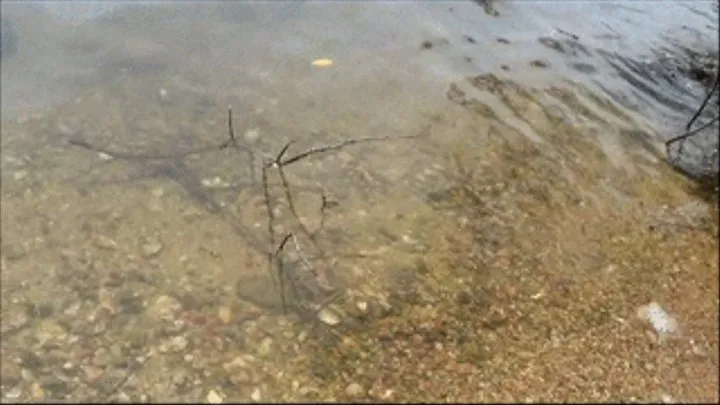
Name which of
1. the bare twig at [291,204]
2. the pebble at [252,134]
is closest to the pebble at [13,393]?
the bare twig at [291,204]

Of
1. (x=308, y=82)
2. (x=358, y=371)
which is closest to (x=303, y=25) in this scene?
(x=308, y=82)

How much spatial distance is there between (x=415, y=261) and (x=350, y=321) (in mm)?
621

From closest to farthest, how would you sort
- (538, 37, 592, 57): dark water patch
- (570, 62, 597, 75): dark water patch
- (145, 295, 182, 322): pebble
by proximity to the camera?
(145, 295, 182, 322): pebble
(570, 62, 597, 75): dark water patch
(538, 37, 592, 57): dark water patch

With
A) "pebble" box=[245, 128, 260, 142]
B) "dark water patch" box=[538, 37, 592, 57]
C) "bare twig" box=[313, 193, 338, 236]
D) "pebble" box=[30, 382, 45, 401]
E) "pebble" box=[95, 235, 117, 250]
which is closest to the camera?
"pebble" box=[30, 382, 45, 401]

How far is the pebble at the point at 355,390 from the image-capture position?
12.0ft

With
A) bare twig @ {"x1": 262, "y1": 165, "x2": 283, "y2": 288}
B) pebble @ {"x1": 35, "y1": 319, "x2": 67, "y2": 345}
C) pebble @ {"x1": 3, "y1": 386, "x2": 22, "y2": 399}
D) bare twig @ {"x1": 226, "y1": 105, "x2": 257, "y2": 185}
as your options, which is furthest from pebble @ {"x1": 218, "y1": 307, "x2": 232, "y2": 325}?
bare twig @ {"x1": 226, "y1": 105, "x2": 257, "y2": 185}

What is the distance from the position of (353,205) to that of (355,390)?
1523 millimetres

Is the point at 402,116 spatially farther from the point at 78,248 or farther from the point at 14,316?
the point at 14,316

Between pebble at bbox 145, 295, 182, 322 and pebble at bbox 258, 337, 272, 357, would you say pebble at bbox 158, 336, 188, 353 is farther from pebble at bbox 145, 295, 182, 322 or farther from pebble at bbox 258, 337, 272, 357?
pebble at bbox 258, 337, 272, 357

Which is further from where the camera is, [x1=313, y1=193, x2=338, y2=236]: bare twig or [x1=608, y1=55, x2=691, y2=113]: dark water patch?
[x1=608, y1=55, x2=691, y2=113]: dark water patch

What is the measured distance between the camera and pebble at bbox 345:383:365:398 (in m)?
3.65

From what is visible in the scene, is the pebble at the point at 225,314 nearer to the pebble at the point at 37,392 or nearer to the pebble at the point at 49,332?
the pebble at the point at 49,332

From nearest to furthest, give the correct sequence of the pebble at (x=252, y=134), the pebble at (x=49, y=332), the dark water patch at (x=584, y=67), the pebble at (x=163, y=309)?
the pebble at (x=49, y=332)
the pebble at (x=163, y=309)
the pebble at (x=252, y=134)
the dark water patch at (x=584, y=67)

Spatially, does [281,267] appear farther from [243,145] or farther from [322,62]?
[322,62]
